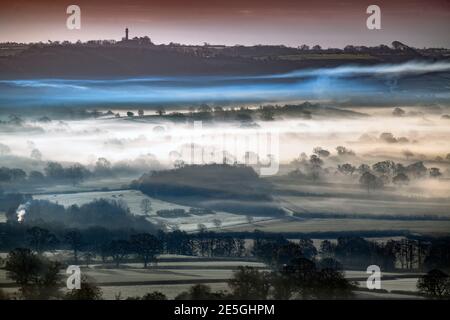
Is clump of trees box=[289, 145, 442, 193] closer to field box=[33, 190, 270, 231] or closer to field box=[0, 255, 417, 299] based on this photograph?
field box=[33, 190, 270, 231]

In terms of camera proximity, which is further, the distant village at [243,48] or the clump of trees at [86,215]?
the distant village at [243,48]

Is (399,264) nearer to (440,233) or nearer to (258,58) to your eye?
(440,233)

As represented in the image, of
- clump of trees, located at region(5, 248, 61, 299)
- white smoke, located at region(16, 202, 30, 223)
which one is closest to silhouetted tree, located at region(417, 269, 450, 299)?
clump of trees, located at region(5, 248, 61, 299)

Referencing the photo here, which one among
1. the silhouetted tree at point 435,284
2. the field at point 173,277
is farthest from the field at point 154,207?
the silhouetted tree at point 435,284

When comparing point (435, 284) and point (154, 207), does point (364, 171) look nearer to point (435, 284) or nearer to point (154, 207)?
point (435, 284)

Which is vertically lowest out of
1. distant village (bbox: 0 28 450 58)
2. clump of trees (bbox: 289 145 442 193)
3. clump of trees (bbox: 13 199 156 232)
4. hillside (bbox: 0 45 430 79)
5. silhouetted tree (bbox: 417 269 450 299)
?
silhouetted tree (bbox: 417 269 450 299)

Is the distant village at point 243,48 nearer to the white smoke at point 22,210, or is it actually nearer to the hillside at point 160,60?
the hillside at point 160,60

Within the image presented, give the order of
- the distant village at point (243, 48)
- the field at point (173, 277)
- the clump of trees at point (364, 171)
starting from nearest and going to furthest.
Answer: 1. the field at point (173, 277)
2. the clump of trees at point (364, 171)
3. the distant village at point (243, 48)

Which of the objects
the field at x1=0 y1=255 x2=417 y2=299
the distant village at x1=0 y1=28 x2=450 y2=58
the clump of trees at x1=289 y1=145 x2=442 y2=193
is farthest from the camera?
the distant village at x1=0 y1=28 x2=450 y2=58

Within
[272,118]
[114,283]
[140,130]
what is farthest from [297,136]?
[114,283]

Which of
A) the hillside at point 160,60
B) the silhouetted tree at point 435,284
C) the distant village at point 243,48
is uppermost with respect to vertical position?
the distant village at point 243,48

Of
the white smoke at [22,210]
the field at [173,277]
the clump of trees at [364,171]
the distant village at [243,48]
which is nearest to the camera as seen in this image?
the field at [173,277]
